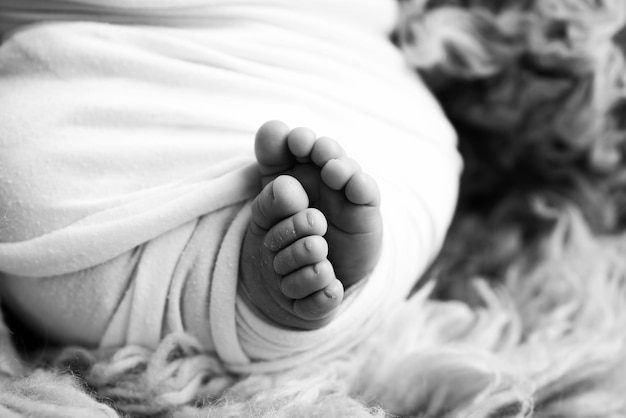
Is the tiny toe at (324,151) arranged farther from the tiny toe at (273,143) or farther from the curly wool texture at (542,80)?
Answer: the curly wool texture at (542,80)

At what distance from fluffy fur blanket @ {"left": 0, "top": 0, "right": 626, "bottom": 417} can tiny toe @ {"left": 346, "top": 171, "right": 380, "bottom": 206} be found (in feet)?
0.56

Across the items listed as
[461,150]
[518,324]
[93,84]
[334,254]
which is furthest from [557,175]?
[93,84]

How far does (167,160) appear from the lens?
0.57 metres

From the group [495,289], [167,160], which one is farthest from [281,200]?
[495,289]

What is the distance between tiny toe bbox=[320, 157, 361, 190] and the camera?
19.3 inches

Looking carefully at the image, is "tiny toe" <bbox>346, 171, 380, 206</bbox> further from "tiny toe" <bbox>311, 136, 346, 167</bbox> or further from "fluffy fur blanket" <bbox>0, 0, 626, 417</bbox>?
"fluffy fur blanket" <bbox>0, 0, 626, 417</bbox>

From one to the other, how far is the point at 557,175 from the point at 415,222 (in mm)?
309

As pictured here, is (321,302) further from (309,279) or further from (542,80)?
(542,80)

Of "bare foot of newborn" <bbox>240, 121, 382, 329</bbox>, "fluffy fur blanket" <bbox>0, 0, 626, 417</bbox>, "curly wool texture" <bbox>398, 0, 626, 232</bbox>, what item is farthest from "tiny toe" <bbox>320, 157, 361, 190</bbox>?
"curly wool texture" <bbox>398, 0, 626, 232</bbox>

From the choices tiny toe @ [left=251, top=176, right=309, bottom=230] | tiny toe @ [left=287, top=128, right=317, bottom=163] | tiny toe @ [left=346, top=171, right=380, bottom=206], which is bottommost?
tiny toe @ [left=251, top=176, right=309, bottom=230]

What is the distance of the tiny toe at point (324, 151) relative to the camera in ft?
1.64

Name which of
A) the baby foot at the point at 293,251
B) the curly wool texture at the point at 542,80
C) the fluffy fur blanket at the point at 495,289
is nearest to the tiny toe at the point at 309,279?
the baby foot at the point at 293,251

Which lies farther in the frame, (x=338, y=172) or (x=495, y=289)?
(x=495, y=289)

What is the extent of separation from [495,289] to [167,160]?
0.41 meters
